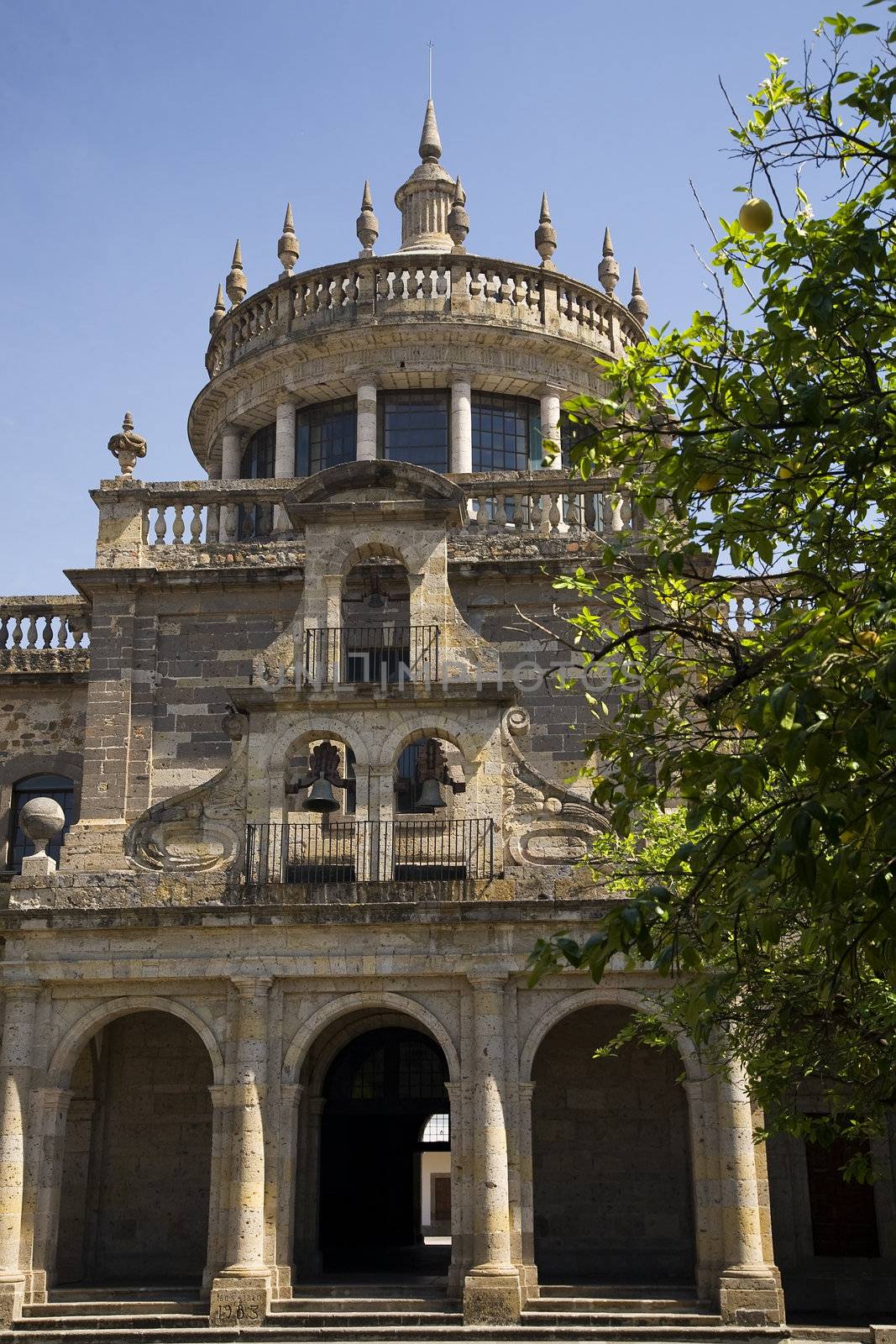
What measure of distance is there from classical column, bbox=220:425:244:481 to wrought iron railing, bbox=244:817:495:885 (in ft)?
35.7

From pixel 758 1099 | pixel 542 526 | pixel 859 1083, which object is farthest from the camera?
pixel 542 526

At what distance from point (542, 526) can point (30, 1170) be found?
11.5 metres

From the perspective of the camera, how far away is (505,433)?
1157 inches

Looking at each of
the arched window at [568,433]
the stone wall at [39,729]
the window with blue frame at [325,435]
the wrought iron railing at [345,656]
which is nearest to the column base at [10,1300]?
the wrought iron railing at [345,656]

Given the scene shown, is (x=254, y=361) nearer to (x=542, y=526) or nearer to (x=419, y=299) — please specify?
(x=419, y=299)

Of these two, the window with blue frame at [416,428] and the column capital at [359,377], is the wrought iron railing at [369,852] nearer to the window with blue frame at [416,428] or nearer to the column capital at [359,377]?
the window with blue frame at [416,428]

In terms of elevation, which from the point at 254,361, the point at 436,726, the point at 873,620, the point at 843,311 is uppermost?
the point at 254,361

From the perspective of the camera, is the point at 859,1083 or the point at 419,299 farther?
the point at 419,299

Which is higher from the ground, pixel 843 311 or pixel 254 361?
pixel 254 361

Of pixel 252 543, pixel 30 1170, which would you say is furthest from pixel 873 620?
pixel 252 543

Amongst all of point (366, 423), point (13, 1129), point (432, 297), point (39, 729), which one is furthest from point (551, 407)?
point (13, 1129)

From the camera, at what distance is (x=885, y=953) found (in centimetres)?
787

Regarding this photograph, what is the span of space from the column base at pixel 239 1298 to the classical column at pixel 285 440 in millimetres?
14397

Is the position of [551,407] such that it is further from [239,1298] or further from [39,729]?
[239,1298]
